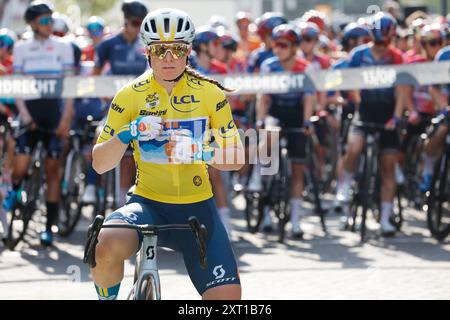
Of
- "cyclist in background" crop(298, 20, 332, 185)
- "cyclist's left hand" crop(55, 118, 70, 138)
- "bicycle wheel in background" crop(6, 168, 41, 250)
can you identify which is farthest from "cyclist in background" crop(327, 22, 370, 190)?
"bicycle wheel in background" crop(6, 168, 41, 250)

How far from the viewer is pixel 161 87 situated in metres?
6.68

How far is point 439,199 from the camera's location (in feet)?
39.6

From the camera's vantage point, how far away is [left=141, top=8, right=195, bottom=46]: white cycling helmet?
6512mm

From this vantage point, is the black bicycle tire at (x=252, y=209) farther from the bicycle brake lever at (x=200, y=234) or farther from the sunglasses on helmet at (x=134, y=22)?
the bicycle brake lever at (x=200, y=234)

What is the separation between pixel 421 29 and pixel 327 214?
8.37 ft

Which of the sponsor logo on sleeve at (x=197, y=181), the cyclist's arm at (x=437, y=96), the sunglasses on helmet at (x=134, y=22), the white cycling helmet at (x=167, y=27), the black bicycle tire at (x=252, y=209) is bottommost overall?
the black bicycle tire at (x=252, y=209)

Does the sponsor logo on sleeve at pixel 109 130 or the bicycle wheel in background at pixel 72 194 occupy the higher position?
the sponsor logo on sleeve at pixel 109 130

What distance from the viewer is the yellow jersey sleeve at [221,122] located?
6555 millimetres

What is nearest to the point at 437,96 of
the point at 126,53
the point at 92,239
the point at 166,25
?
the point at 126,53

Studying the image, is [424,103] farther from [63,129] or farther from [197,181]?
[197,181]

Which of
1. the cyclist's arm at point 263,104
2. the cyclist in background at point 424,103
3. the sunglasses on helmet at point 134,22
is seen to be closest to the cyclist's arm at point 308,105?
the cyclist's arm at point 263,104

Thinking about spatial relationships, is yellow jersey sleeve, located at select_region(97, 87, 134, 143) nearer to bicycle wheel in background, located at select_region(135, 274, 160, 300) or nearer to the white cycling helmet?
the white cycling helmet
